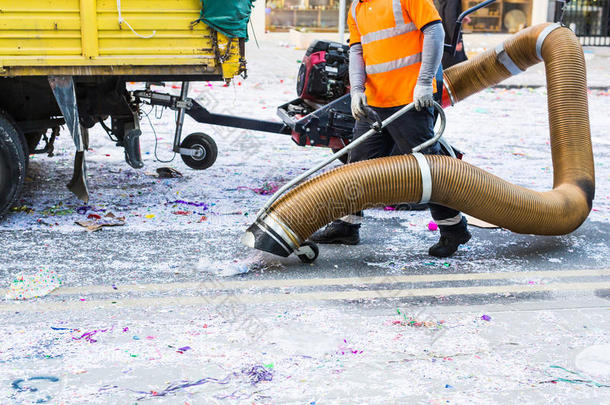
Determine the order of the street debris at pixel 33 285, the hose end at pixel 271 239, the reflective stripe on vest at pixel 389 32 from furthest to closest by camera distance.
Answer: the reflective stripe on vest at pixel 389 32, the hose end at pixel 271 239, the street debris at pixel 33 285

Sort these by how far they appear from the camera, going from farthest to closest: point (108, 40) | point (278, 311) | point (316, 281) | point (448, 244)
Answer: point (108, 40) < point (448, 244) < point (316, 281) < point (278, 311)

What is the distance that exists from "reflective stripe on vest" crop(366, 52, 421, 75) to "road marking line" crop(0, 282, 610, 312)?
1443 millimetres

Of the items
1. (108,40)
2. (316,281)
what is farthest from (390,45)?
(108,40)

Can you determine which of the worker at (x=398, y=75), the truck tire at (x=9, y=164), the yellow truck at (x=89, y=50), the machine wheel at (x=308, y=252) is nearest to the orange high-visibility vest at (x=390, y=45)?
the worker at (x=398, y=75)

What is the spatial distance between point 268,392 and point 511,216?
240 centimetres

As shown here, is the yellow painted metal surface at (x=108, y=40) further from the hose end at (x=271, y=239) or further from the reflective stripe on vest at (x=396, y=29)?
the hose end at (x=271, y=239)

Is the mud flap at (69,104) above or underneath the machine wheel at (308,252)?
above

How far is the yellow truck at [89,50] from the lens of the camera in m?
5.40

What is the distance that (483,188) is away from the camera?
192 inches

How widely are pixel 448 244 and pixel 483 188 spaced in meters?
0.49

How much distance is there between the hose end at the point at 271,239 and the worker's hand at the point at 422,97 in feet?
3.73

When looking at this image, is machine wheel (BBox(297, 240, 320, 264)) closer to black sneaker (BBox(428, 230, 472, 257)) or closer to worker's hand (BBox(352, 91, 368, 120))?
black sneaker (BBox(428, 230, 472, 257))

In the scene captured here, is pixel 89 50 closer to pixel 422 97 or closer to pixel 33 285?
pixel 33 285

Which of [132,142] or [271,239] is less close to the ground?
[132,142]
